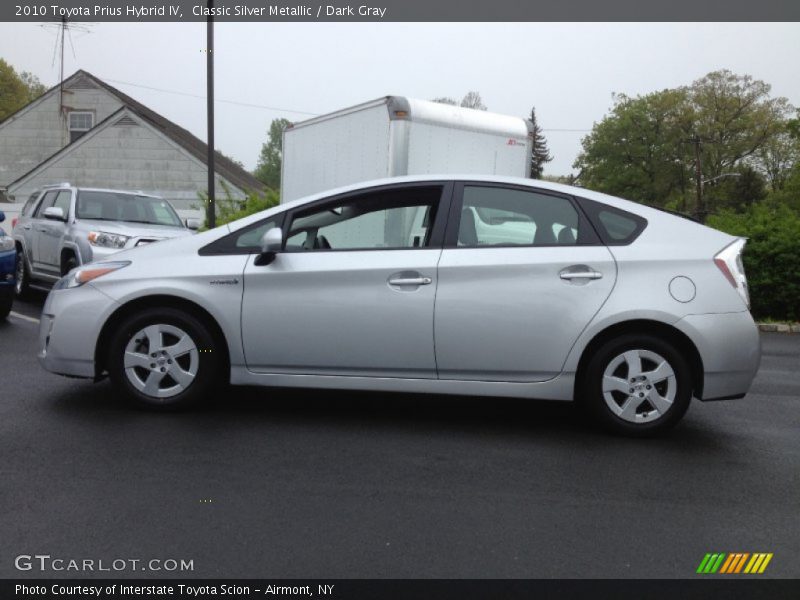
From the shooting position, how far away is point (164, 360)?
5.61 meters

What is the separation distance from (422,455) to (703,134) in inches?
2670

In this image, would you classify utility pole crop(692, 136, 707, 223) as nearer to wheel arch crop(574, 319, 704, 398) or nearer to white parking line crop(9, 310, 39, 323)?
white parking line crop(9, 310, 39, 323)

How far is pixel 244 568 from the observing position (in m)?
3.23

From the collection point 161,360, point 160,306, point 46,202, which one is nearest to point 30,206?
point 46,202

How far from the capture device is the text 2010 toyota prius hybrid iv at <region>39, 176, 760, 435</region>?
17.3 feet

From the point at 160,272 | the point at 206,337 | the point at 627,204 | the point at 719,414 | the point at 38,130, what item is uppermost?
the point at 38,130

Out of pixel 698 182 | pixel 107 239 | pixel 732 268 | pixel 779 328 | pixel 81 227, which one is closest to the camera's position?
pixel 732 268

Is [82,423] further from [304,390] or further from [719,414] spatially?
[719,414]

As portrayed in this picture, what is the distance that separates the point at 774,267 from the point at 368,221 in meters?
10.5

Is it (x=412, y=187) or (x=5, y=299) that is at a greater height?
(x=412, y=187)

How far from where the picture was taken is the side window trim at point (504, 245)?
5465mm

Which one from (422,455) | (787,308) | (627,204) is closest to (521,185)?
(627,204)

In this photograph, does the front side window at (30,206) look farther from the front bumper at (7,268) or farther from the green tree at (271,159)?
the green tree at (271,159)

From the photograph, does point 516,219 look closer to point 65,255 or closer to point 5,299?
point 5,299
